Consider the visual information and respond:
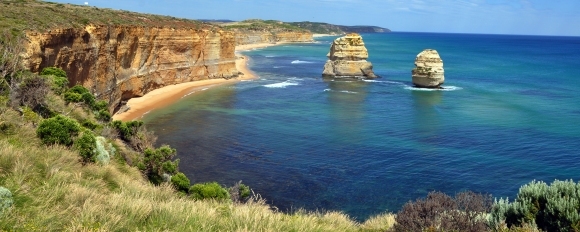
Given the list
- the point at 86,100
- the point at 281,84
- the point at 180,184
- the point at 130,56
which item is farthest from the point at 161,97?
the point at 180,184

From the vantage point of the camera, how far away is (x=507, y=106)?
4544 cm

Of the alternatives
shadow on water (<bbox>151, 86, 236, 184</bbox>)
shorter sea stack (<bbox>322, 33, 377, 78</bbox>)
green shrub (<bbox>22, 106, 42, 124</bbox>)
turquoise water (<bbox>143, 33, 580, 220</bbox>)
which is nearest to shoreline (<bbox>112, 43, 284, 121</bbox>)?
turquoise water (<bbox>143, 33, 580, 220</bbox>)

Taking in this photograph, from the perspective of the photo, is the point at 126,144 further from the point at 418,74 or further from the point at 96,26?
the point at 418,74

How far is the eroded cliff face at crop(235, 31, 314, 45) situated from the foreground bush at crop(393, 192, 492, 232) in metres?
140

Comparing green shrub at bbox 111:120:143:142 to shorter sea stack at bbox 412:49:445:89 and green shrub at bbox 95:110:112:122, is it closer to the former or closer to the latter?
green shrub at bbox 95:110:112:122

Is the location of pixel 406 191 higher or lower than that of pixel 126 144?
lower

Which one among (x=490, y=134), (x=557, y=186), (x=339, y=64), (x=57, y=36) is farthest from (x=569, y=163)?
(x=339, y=64)

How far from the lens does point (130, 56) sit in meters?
44.1

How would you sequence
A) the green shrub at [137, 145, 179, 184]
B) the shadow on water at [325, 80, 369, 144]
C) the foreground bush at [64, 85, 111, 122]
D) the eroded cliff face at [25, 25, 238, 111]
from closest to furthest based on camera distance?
the green shrub at [137, 145, 179, 184]
the foreground bush at [64, 85, 111, 122]
the eroded cliff face at [25, 25, 238, 111]
the shadow on water at [325, 80, 369, 144]

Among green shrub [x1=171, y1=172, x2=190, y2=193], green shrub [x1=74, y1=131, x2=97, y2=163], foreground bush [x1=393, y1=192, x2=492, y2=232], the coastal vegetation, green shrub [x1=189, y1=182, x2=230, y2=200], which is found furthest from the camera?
green shrub [x1=171, y1=172, x2=190, y2=193]

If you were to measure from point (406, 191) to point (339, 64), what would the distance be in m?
49.2

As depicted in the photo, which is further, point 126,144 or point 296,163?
point 296,163

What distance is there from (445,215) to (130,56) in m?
40.4

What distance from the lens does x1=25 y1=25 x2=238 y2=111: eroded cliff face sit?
27.3 meters
